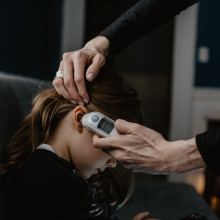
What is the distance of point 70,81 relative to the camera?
690 mm

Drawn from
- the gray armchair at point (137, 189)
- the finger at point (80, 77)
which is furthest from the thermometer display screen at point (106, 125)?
the gray armchair at point (137, 189)

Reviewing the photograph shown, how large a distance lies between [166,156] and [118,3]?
266cm

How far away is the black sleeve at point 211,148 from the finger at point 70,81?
32 cm

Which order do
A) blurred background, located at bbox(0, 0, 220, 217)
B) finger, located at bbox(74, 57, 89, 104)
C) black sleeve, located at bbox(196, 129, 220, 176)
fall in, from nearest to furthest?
black sleeve, located at bbox(196, 129, 220, 176)
finger, located at bbox(74, 57, 89, 104)
blurred background, located at bbox(0, 0, 220, 217)

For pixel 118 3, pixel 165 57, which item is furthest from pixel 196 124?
pixel 118 3

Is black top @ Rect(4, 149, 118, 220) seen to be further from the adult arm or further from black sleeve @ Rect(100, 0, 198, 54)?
black sleeve @ Rect(100, 0, 198, 54)

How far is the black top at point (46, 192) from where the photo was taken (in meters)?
0.62

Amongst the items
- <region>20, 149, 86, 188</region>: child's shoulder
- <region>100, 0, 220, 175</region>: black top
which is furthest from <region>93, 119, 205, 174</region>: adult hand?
<region>100, 0, 220, 175</region>: black top

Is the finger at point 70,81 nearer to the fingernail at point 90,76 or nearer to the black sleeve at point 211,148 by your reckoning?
the fingernail at point 90,76

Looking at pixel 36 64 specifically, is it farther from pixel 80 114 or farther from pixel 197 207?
pixel 197 207

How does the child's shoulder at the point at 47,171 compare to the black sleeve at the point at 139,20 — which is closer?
the child's shoulder at the point at 47,171

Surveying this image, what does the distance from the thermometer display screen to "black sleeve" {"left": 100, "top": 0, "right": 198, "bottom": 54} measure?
0.36m

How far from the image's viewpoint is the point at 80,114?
0.74 meters

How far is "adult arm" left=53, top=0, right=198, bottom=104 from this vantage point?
2.31ft
